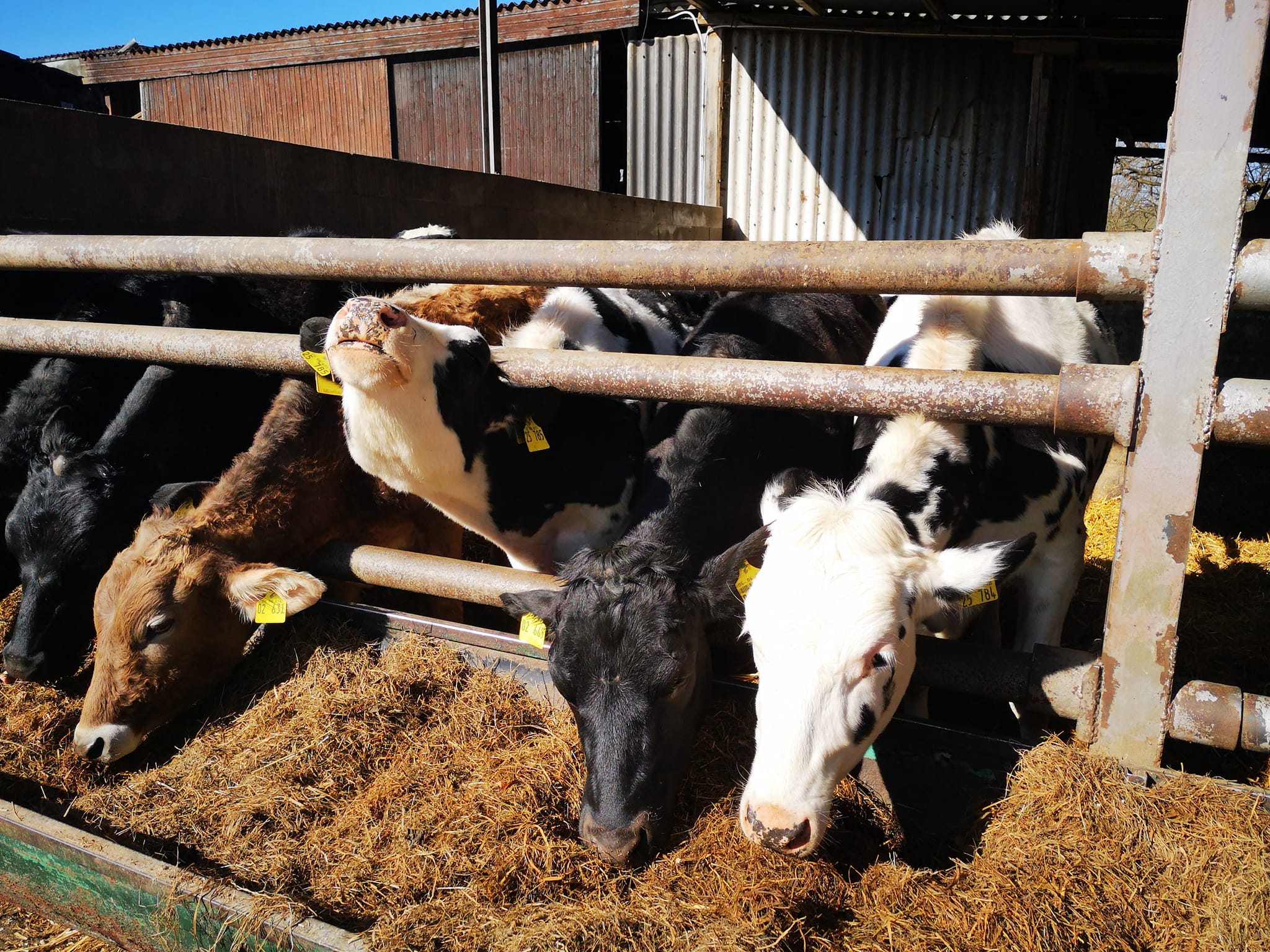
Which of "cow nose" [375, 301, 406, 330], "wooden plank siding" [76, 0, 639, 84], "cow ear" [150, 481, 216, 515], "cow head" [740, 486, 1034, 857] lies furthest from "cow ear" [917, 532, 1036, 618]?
"wooden plank siding" [76, 0, 639, 84]

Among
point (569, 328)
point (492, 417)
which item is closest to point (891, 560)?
point (492, 417)

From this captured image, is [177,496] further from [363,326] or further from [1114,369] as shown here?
A: [1114,369]

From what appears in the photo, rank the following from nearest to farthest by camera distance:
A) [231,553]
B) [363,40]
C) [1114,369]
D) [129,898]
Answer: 1. [1114,369]
2. [129,898]
3. [231,553]
4. [363,40]

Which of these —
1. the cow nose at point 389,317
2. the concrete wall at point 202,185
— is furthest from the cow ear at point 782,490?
the concrete wall at point 202,185

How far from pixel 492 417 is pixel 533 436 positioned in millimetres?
164

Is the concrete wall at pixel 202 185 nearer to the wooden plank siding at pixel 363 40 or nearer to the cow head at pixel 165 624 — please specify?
the cow head at pixel 165 624

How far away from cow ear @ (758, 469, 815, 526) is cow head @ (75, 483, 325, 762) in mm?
1487

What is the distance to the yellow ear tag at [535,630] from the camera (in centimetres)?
247

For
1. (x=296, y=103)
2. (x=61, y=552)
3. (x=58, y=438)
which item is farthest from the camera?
(x=296, y=103)

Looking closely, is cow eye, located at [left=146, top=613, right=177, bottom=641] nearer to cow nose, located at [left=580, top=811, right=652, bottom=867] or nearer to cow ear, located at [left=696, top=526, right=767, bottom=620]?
cow nose, located at [left=580, top=811, right=652, bottom=867]

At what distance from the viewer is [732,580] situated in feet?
7.72

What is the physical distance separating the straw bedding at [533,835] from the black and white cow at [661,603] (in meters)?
0.14

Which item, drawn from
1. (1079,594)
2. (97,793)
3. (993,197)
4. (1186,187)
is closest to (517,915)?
(97,793)

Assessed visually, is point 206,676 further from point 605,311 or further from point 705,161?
point 705,161
